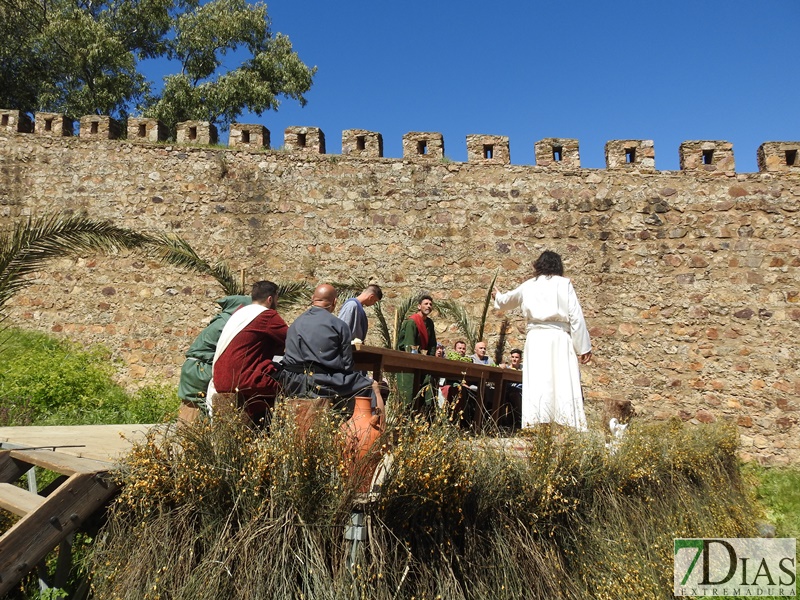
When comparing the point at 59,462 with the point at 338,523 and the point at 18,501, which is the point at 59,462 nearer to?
the point at 18,501

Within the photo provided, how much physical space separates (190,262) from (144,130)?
276 centimetres

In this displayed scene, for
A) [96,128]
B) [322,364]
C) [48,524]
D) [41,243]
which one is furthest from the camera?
[96,128]

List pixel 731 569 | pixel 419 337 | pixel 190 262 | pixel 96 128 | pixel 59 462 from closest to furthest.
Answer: pixel 59 462 → pixel 731 569 → pixel 419 337 → pixel 190 262 → pixel 96 128

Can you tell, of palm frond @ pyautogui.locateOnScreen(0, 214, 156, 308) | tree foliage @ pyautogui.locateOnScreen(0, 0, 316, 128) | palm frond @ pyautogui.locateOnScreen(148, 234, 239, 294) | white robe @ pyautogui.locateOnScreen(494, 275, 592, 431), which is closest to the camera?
white robe @ pyautogui.locateOnScreen(494, 275, 592, 431)

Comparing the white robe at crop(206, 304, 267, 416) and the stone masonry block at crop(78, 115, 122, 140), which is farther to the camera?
the stone masonry block at crop(78, 115, 122, 140)

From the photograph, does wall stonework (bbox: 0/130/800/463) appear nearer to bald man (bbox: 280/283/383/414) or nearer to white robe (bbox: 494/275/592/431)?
white robe (bbox: 494/275/592/431)

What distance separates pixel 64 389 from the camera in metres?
7.98

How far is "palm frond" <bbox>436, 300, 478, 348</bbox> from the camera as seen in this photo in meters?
9.01

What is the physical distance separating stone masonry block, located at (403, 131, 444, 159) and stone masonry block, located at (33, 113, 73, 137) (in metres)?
5.46

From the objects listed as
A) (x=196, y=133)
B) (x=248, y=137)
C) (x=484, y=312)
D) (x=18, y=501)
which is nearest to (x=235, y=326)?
(x=18, y=501)

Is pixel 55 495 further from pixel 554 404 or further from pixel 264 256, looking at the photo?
pixel 264 256

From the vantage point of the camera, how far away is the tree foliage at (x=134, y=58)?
1571 centimetres

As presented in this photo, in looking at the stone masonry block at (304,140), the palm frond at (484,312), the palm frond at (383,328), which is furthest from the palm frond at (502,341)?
the stone masonry block at (304,140)

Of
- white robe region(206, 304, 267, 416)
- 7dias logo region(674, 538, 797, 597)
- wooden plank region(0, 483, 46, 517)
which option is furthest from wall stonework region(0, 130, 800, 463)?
wooden plank region(0, 483, 46, 517)
